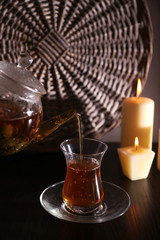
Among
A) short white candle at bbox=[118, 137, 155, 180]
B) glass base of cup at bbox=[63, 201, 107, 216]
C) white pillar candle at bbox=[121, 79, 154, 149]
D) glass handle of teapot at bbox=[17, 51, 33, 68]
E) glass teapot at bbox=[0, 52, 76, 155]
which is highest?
glass handle of teapot at bbox=[17, 51, 33, 68]

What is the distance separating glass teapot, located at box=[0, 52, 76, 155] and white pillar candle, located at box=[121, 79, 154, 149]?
11.7 inches

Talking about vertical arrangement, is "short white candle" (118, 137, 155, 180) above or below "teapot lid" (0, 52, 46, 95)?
below

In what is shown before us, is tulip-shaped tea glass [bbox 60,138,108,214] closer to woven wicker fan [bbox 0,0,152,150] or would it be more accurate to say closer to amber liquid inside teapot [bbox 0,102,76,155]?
amber liquid inside teapot [bbox 0,102,76,155]

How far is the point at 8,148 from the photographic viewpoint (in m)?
0.73

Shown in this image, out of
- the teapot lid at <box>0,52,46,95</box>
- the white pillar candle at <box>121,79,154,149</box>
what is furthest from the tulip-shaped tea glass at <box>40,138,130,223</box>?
the white pillar candle at <box>121,79,154,149</box>

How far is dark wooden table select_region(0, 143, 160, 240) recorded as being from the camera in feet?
2.17

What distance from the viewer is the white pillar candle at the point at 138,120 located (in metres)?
0.96

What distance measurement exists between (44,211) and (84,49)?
0.46 meters

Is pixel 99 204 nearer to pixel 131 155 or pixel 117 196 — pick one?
pixel 117 196

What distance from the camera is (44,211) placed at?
73 cm

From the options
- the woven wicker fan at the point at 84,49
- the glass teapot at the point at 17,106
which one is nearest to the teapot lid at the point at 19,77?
the glass teapot at the point at 17,106

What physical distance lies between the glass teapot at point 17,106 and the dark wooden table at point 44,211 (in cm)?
11

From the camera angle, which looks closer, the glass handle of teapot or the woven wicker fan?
the glass handle of teapot

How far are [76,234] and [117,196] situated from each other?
6.4 inches
